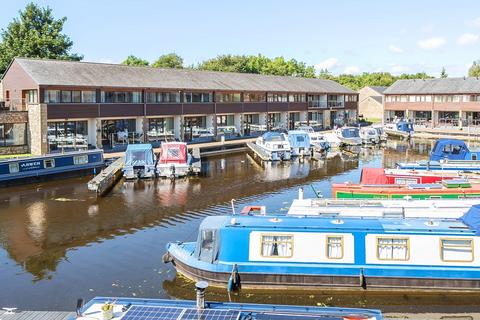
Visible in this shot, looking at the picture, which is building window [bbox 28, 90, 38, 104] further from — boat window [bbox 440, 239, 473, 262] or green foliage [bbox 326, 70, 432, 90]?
green foliage [bbox 326, 70, 432, 90]

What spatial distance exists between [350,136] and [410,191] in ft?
118

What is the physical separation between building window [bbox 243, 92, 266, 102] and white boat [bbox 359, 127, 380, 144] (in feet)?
44.3

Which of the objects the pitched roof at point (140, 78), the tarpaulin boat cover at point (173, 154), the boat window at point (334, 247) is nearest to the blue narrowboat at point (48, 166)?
the tarpaulin boat cover at point (173, 154)

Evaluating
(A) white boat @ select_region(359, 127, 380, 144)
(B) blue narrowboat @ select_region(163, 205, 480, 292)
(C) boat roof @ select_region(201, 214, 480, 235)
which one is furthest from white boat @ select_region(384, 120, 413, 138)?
(B) blue narrowboat @ select_region(163, 205, 480, 292)

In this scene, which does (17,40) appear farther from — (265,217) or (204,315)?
(204,315)

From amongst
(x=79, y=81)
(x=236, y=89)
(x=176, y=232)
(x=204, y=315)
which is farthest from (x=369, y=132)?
(x=204, y=315)

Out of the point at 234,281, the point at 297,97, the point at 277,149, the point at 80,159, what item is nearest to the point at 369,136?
the point at 297,97

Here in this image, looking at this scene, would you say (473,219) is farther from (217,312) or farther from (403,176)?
(403,176)

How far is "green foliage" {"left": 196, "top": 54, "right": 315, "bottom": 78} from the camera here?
105250 millimetres

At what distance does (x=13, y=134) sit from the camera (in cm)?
4438

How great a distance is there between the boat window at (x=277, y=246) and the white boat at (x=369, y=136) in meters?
48.2

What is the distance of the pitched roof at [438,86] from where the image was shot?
7869 centimetres

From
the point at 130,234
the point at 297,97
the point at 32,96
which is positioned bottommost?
the point at 130,234

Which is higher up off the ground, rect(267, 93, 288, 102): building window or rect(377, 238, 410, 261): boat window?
rect(267, 93, 288, 102): building window
